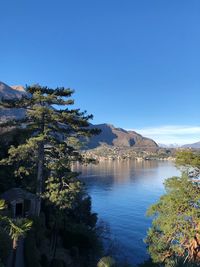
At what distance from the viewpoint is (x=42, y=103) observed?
91.0 feet

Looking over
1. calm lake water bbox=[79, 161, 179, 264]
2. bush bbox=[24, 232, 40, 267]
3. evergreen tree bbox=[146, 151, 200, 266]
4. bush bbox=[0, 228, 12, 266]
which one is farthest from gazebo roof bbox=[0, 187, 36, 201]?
calm lake water bbox=[79, 161, 179, 264]

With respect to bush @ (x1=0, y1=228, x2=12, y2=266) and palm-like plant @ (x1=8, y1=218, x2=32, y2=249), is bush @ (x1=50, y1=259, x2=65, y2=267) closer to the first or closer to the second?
bush @ (x1=0, y1=228, x2=12, y2=266)

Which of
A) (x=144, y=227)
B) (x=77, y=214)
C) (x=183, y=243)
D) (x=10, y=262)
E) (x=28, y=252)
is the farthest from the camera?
(x=144, y=227)

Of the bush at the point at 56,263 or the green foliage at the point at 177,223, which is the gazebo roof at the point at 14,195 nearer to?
the bush at the point at 56,263

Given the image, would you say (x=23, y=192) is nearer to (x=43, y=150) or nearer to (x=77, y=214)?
(x=43, y=150)

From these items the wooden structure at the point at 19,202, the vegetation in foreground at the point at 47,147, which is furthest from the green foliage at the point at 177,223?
the wooden structure at the point at 19,202

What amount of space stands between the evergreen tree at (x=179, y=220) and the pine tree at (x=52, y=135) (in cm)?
763

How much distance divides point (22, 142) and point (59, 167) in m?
4.40

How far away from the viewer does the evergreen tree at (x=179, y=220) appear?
25.1 m

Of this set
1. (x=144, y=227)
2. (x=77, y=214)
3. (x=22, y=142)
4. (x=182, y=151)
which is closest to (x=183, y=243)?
(x=182, y=151)

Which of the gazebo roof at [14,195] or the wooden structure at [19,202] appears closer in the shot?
the wooden structure at [19,202]

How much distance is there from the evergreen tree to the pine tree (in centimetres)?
763

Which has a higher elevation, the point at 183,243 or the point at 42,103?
the point at 42,103

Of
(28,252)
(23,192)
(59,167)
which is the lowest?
(28,252)
